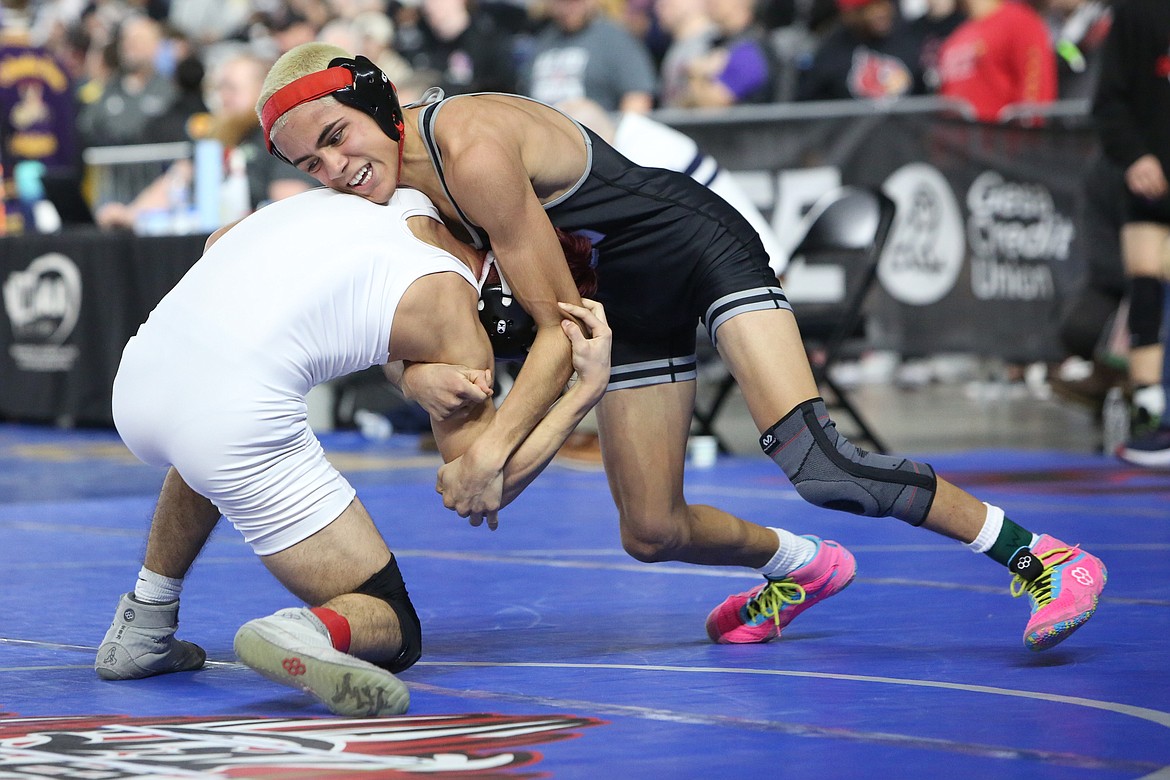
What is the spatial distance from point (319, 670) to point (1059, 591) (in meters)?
1.58

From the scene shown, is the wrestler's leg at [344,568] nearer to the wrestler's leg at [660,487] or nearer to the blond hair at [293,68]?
the wrestler's leg at [660,487]

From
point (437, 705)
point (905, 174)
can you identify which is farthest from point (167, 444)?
point (905, 174)

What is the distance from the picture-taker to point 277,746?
2.89 m

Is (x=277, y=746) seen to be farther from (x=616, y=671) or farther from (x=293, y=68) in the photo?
(x=293, y=68)

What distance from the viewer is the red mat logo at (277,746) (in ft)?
8.89

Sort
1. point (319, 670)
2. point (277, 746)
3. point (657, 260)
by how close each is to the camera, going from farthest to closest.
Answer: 1. point (657, 260)
2. point (319, 670)
3. point (277, 746)

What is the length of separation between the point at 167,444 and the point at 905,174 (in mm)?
6636

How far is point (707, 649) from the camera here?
12.8ft

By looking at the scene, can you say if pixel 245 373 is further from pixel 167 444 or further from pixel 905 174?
pixel 905 174

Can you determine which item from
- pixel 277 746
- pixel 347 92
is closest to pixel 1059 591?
pixel 277 746

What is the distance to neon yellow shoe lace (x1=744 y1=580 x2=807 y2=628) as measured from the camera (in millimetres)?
3994

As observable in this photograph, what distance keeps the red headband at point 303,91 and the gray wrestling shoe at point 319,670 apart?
107cm

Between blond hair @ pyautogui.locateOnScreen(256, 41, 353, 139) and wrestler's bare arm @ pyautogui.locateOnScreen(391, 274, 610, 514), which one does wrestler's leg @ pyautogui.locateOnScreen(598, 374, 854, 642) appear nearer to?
wrestler's bare arm @ pyautogui.locateOnScreen(391, 274, 610, 514)

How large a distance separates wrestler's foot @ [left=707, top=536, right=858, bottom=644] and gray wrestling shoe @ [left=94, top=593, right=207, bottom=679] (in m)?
1.18
